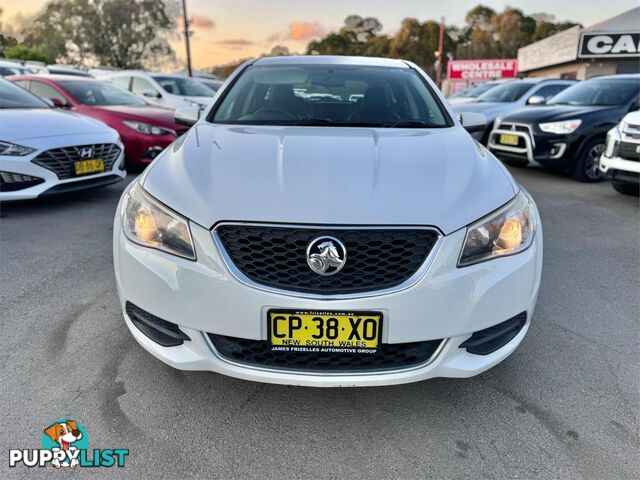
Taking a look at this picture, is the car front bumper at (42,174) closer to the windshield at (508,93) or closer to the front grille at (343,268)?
the front grille at (343,268)

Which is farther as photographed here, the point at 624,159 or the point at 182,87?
the point at 182,87

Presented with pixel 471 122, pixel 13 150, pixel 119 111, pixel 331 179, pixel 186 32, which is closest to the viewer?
pixel 331 179

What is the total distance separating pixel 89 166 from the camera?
16.4 feet

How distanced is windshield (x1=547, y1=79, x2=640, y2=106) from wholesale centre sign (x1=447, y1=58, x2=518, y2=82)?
29813 mm

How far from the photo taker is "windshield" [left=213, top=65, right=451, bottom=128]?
2.89 meters

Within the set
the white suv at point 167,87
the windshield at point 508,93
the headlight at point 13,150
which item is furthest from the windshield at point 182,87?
the headlight at point 13,150

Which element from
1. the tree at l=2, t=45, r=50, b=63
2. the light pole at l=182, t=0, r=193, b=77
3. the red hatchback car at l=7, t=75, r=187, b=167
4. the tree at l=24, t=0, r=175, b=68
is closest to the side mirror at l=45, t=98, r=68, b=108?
the red hatchback car at l=7, t=75, r=187, b=167

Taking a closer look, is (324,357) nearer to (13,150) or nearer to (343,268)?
(343,268)

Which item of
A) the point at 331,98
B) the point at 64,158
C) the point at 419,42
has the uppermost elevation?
the point at 419,42

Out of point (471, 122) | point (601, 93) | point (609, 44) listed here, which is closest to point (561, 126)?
point (601, 93)

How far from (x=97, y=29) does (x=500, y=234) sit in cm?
4711

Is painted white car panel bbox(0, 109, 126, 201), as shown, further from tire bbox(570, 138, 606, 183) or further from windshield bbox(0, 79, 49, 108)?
tire bbox(570, 138, 606, 183)

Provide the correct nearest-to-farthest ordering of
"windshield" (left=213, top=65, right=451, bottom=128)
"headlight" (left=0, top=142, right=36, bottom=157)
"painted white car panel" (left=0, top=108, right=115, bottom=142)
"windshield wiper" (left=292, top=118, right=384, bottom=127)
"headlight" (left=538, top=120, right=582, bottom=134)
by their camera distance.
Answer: "windshield wiper" (left=292, top=118, right=384, bottom=127) < "windshield" (left=213, top=65, right=451, bottom=128) < "headlight" (left=0, top=142, right=36, bottom=157) < "painted white car panel" (left=0, top=108, right=115, bottom=142) < "headlight" (left=538, top=120, right=582, bottom=134)

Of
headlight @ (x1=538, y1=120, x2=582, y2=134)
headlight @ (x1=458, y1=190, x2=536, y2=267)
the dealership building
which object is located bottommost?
headlight @ (x1=538, y1=120, x2=582, y2=134)
